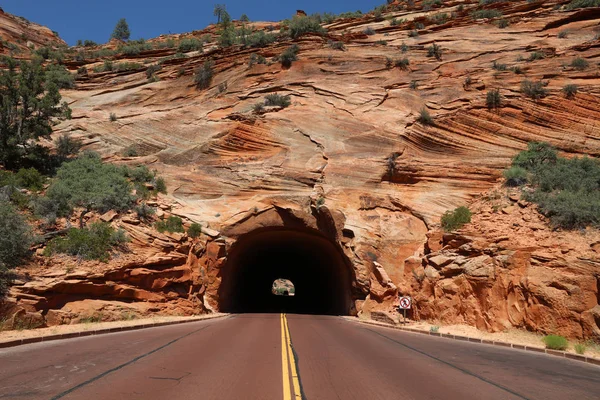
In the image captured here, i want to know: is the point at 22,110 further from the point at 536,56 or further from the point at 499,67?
the point at 536,56

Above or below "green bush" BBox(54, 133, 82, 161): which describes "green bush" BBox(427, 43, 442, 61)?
above

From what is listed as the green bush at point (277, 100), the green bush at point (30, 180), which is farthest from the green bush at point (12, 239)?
the green bush at point (277, 100)

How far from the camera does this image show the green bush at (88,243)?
18.0 m

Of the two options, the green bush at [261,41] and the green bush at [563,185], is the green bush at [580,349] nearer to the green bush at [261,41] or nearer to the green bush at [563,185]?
the green bush at [563,185]

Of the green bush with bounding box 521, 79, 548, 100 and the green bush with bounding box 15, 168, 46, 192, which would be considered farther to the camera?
the green bush with bounding box 521, 79, 548, 100

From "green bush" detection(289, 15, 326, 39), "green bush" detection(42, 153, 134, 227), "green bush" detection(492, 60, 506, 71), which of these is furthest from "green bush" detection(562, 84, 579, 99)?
"green bush" detection(42, 153, 134, 227)

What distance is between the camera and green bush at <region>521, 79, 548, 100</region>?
87.3 feet

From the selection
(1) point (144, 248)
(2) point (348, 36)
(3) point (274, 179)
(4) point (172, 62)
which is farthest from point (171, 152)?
(2) point (348, 36)

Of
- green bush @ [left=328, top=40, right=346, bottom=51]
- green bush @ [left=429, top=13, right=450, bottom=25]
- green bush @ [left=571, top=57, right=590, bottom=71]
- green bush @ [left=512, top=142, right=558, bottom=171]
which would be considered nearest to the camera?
green bush @ [left=512, top=142, right=558, bottom=171]

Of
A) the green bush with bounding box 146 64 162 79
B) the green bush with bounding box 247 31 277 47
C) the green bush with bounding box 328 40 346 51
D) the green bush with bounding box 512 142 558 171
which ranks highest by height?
the green bush with bounding box 247 31 277 47

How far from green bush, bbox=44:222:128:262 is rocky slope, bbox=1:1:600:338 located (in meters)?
0.77

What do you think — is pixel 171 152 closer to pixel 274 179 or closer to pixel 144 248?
pixel 274 179

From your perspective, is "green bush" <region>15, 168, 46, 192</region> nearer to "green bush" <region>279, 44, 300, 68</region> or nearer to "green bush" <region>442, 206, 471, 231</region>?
"green bush" <region>279, 44, 300, 68</region>

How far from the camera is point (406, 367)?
9008 millimetres
